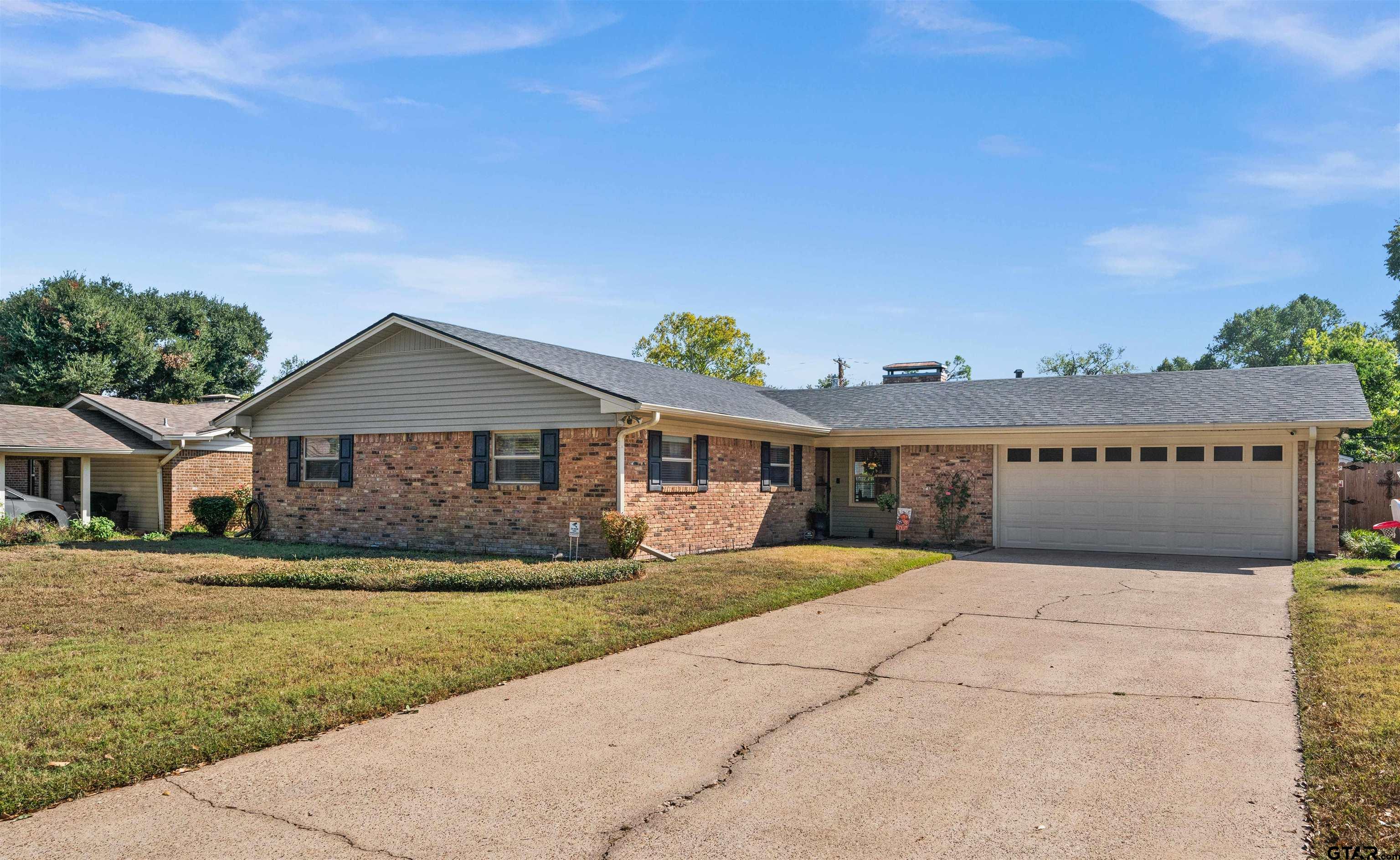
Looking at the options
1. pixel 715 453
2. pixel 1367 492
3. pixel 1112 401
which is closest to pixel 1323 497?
pixel 1112 401

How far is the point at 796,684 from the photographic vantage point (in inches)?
267

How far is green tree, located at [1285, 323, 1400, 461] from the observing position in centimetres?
2992

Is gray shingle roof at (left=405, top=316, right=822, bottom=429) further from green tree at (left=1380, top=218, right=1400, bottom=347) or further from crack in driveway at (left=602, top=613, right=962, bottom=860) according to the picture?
green tree at (left=1380, top=218, right=1400, bottom=347)

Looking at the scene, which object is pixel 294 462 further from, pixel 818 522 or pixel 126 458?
pixel 818 522

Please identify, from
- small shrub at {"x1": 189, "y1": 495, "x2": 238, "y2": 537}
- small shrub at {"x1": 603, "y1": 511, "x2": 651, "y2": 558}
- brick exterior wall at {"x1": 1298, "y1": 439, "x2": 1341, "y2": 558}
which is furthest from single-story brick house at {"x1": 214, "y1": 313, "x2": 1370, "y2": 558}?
small shrub at {"x1": 189, "y1": 495, "x2": 238, "y2": 537}

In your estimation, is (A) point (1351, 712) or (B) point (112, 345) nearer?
(A) point (1351, 712)

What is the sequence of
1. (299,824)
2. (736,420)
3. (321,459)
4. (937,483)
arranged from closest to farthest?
(299,824)
(736,420)
(321,459)
(937,483)

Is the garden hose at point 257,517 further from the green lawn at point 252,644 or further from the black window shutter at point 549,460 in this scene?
the black window shutter at point 549,460

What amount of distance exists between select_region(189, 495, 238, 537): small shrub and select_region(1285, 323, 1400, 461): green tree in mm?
32595

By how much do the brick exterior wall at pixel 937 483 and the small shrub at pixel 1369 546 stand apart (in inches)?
243

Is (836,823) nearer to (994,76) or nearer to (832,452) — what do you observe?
(994,76)

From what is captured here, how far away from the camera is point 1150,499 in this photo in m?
17.1

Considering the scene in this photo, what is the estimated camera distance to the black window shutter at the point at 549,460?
15328 millimetres

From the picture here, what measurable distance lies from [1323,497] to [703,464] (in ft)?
36.5
